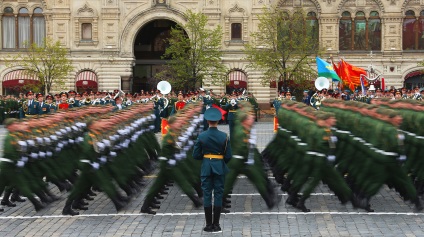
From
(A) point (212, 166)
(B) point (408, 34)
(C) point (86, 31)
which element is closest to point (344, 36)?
(B) point (408, 34)

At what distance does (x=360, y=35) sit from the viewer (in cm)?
5134

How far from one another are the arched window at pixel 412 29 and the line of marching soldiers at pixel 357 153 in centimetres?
3839

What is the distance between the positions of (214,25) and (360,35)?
37.2 feet

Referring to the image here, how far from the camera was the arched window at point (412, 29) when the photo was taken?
166 ft

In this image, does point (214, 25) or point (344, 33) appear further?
point (344, 33)

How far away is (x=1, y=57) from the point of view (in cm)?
5012

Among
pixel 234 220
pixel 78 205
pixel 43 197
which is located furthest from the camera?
pixel 78 205

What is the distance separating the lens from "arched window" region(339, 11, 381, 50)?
51.1 meters

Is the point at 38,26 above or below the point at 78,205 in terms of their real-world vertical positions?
above

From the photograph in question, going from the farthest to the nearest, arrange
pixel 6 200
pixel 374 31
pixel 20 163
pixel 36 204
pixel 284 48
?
pixel 374 31 → pixel 284 48 → pixel 6 200 → pixel 36 204 → pixel 20 163

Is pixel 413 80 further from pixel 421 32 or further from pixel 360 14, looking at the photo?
pixel 360 14

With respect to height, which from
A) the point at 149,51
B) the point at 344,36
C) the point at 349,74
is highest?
the point at 344,36

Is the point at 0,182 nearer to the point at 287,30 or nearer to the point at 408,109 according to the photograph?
the point at 408,109

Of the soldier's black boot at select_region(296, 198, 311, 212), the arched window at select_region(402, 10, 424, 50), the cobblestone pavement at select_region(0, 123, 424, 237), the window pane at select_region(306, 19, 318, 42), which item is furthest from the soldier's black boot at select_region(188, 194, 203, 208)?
the arched window at select_region(402, 10, 424, 50)
